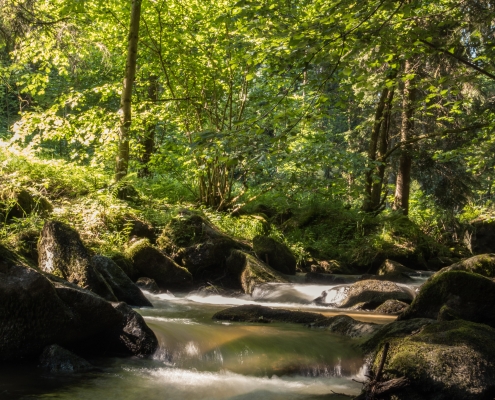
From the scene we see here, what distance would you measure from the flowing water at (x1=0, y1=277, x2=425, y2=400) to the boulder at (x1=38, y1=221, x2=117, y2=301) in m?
0.94

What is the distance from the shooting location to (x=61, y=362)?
5.38m

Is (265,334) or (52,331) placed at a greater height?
(52,331)

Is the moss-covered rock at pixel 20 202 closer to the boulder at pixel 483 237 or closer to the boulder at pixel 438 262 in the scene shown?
the boulder at pixel 438 262

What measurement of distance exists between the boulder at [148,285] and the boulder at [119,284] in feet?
4.40

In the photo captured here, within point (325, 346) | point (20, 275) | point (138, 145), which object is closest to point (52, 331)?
point (20, 275)

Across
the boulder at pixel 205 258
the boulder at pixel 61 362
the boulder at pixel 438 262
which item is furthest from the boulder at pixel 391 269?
→ the boulder at pixel 61 362

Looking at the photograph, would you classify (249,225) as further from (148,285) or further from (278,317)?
(278,317)

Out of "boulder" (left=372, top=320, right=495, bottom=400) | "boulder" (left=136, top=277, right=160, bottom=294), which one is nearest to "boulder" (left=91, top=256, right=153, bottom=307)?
"boulder" (left=136, top=277, right=160, bottom=294)

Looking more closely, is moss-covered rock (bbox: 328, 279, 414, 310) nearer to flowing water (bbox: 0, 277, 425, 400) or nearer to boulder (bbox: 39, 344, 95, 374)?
flowing water (bbox: 0, 277, 425, 400)

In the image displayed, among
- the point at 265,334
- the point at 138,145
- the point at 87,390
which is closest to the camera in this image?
the point at 87,390

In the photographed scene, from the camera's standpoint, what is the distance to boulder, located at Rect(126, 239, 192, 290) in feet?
35.1

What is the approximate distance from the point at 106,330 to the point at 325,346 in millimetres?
2787

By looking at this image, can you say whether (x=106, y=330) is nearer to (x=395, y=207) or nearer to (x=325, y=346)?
(x=325, y=346)

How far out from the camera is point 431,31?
6539mm
